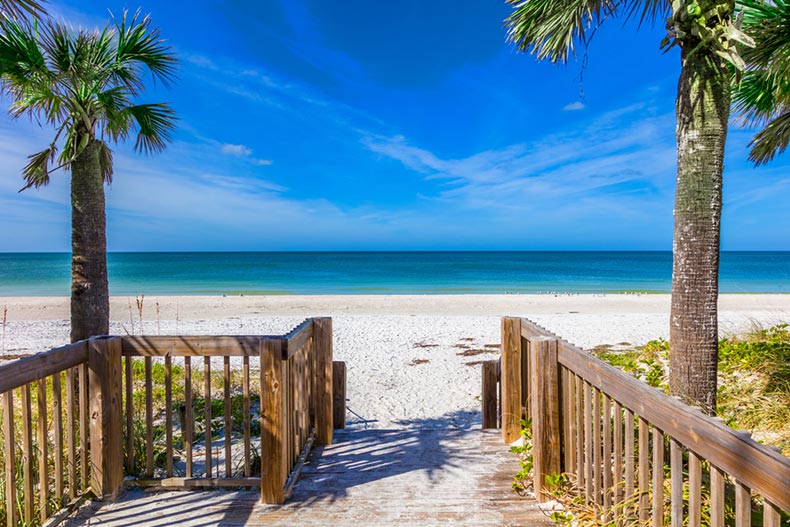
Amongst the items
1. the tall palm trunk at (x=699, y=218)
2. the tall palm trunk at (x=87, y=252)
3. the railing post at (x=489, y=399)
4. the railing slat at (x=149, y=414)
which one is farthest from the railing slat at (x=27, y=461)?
the tall palm trunk at (x=699, y=218)

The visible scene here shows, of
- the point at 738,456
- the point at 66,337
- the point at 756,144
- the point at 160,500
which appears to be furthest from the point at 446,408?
the point at 66,337

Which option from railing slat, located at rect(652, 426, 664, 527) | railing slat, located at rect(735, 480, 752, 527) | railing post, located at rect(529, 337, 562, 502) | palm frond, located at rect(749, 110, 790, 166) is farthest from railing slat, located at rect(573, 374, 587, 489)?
palm frond, located at rect(749, 110, 790, 166)

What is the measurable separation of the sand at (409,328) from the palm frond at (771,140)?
347 cm

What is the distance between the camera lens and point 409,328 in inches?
506

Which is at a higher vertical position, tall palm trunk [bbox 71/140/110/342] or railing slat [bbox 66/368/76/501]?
tall palm trunk [bbox 71/140/110/342]

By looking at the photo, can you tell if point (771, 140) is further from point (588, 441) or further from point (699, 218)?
point (588, 441)

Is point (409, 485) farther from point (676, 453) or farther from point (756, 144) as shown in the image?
point (756, 144)

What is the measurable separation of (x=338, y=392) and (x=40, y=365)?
257cm

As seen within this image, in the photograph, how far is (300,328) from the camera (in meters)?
3.53

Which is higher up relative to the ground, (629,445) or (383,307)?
(629,445)

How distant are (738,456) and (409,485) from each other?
7.84 ft

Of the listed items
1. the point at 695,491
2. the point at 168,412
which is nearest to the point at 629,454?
the point at 695,491

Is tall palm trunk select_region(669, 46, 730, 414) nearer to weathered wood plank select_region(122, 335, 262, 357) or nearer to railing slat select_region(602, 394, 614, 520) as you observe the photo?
railing slat select_region(602, 394, 614, 520)

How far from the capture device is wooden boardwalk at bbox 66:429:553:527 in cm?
281
